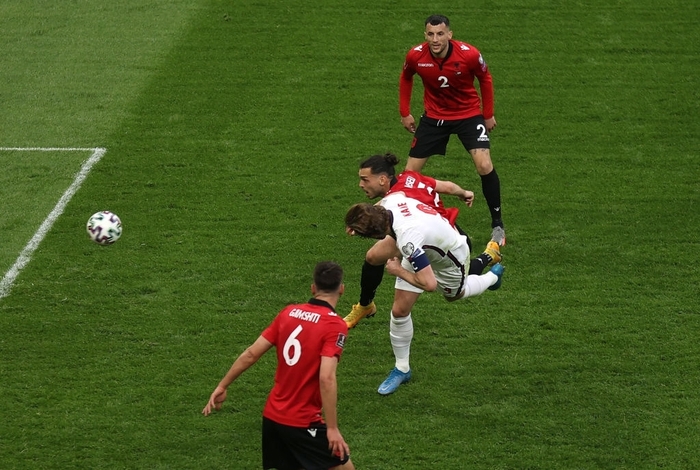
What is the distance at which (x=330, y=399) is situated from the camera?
21.4 ft

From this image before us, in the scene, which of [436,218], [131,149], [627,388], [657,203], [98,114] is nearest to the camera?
[436,218]

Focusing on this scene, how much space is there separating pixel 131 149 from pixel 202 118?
1.18 meters

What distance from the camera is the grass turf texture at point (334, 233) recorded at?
27.8 ft

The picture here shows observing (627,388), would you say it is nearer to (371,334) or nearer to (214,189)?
(371,334)

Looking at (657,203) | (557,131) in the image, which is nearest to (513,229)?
(657,203)

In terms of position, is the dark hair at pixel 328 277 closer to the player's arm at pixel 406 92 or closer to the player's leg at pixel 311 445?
the player's leg at pixel 311 445

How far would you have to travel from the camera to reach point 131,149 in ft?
44.3

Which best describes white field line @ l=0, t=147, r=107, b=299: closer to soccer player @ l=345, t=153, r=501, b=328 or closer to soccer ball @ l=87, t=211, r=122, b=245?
soccer ball @ l=87, t=211, r=122, b=245

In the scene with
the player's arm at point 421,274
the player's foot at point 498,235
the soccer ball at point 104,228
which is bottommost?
the player's foot at point 498,235

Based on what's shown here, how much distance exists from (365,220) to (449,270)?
126cm

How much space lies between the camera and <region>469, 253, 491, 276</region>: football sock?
9.45 metres

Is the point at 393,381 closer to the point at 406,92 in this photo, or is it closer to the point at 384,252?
the point at 384,252

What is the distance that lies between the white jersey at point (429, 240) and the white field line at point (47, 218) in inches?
173

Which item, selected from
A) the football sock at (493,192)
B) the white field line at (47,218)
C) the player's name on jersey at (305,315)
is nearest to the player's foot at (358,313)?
the football sock at (493,192)
